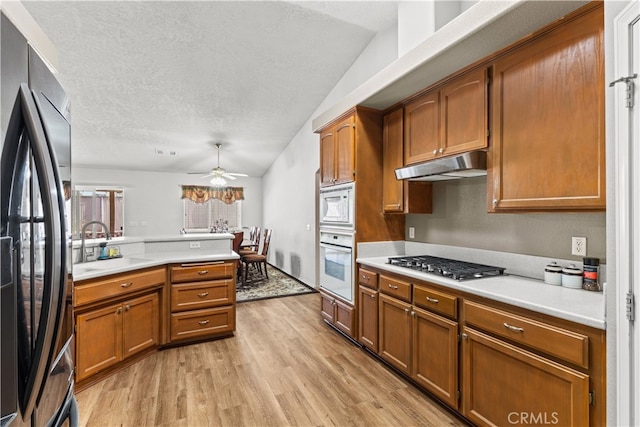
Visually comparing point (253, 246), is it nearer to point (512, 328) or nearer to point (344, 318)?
point (344, 318)

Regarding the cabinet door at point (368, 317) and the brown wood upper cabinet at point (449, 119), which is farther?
the cabinet door at point (368, 317)

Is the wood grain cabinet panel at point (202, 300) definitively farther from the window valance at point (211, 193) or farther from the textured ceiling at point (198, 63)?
the window valance at point (211, 193)

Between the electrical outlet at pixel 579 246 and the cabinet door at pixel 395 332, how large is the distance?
110 centimetres

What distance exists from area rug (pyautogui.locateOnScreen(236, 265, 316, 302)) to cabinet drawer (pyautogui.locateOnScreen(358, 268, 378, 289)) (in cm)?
220

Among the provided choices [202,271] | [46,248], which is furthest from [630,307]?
[202,271]

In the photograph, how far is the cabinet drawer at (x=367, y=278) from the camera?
274 cm

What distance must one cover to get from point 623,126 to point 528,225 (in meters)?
1.16

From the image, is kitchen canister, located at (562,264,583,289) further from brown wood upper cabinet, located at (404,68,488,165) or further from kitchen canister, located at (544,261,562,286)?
brown wood upper cabinet, located at (404,68,488,165)

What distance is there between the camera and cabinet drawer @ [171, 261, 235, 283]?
297 centimetres

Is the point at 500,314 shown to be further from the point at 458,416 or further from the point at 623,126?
the point at 623,126

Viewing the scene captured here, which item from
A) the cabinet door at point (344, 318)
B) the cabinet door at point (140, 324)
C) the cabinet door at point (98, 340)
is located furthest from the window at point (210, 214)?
the cabinet door at point (98, 340)


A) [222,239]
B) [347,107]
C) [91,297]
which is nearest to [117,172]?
[222,239]

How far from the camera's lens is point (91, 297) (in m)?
2.27

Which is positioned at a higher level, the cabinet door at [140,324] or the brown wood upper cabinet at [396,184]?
the brown wood upper cabinet at [396,184]
